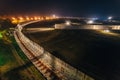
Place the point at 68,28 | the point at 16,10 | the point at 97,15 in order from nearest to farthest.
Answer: the point at 68,28 < the point at 16,10 < the point at 97,15

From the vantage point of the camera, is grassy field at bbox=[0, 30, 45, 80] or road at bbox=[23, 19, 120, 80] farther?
road at bbox=[23, 19, 120, 80]

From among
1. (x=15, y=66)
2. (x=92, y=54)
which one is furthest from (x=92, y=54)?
(x=15, y=66)

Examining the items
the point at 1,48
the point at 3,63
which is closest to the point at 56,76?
the point at 3,63

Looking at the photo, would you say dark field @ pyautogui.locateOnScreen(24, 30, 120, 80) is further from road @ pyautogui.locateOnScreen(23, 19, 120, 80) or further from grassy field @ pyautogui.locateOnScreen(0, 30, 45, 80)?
grassy field @ pyautogui.locateOnScreen(0, 30, 45, 80)

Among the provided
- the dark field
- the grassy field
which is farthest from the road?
the grassy field

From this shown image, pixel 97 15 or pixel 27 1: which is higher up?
pixel 27 1

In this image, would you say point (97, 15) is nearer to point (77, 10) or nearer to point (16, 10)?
point (77, 10)

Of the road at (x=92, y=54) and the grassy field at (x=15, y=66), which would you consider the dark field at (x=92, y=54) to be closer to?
the road at (x=92, y=54)

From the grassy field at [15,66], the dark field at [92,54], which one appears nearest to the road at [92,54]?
the dark field at [92,54]

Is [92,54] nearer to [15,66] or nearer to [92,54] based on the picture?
[92,54]

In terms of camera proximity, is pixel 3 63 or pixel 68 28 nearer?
pixel 3 63
